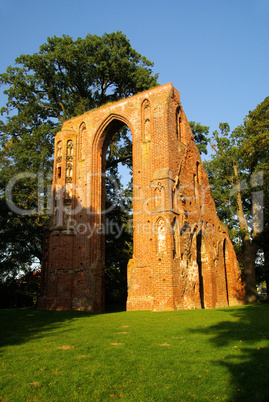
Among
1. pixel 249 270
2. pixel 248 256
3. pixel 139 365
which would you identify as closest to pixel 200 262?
pixel 249 270

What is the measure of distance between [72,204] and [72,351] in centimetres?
1147

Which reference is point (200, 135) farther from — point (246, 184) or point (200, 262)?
point (200, 262)

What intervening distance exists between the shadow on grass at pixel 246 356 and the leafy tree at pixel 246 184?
13.3 m

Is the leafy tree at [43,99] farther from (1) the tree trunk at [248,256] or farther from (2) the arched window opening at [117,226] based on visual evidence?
(1) the tree trunk at [248,256]

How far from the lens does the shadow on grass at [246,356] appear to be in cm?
383

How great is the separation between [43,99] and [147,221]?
1417cm

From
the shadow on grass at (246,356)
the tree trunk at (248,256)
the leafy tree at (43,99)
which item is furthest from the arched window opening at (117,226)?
the shadow on grass at (246,356)

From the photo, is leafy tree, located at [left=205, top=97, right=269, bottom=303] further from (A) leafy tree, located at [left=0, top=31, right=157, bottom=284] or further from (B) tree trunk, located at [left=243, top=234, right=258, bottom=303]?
(A) leafy tree, located at [left=0, top=31, right=157, bottom=284]

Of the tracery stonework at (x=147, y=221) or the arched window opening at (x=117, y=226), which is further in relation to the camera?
the arched window opening at (x=117, y=226)

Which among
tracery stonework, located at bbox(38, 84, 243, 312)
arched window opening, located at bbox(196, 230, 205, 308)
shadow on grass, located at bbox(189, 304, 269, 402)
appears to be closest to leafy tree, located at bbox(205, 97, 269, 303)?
tracery stonework, located at bbox(38, 84, 243, 312)

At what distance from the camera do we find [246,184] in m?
22.5

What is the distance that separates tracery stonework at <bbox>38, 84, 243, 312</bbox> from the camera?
13.1 metres

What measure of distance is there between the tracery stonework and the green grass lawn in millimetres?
5623

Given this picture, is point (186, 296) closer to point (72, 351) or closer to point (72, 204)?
point (72, 204)
